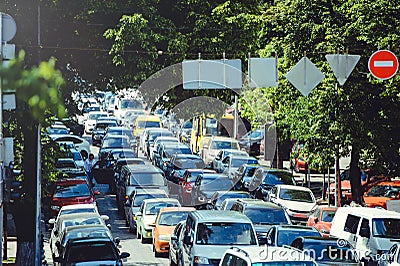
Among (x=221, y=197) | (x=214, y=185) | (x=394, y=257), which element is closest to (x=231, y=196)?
(x=221, y=197)

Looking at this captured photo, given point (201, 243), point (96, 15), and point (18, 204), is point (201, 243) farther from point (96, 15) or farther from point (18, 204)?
point (96, 15)

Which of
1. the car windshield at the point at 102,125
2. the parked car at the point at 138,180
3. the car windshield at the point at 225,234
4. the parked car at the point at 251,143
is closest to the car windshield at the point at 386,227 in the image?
the car windshield at the point at 225,234

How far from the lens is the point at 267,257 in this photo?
1392 centimetres

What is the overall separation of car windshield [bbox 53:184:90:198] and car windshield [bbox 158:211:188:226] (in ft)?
16.1

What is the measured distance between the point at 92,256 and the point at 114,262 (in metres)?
0.50

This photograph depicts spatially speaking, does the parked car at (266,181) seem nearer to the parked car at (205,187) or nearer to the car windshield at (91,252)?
the parked car at (205,187)

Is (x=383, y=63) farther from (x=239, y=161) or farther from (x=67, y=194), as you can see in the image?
(x=239, y=161)

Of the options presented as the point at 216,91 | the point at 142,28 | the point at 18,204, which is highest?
the point at 142,28

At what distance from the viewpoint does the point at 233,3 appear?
2462 centimetres

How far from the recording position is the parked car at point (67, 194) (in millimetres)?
28016

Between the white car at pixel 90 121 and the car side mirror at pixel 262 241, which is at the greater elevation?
the white car at pixel 90 121

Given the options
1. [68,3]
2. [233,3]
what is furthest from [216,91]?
[68,3]

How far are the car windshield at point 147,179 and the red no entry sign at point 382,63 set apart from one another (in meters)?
9.96

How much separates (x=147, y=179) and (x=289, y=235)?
36.0 ft
